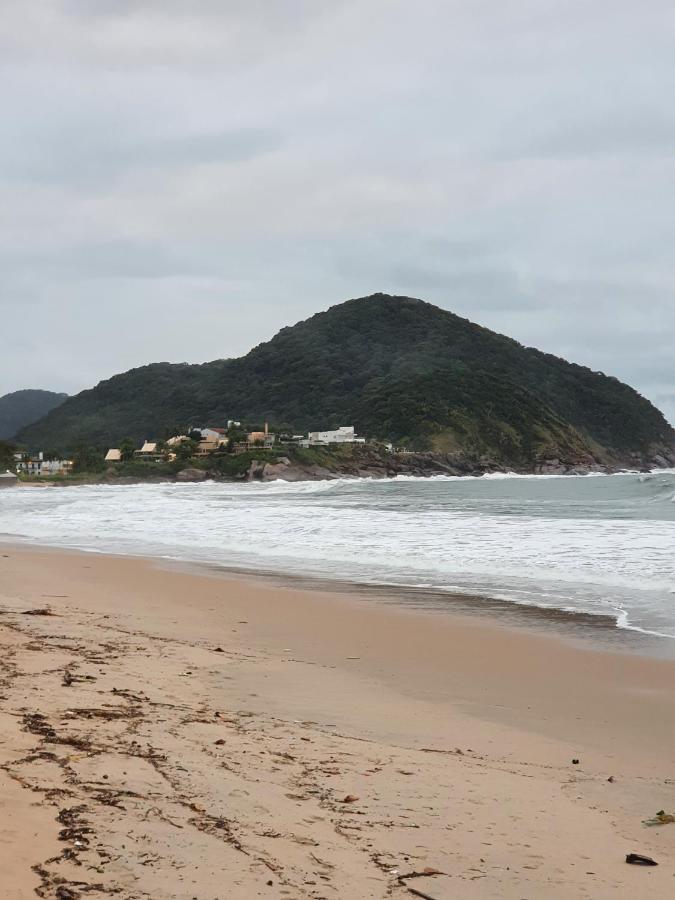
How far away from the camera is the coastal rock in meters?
110

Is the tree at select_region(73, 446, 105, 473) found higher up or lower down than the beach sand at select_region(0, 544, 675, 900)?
higher up

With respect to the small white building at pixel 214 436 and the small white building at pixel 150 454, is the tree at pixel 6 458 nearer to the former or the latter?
the small white building at pixel 150 454

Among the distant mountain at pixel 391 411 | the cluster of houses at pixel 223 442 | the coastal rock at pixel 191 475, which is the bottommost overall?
the coastal rock at pixel 191 475

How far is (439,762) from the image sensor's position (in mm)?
4770

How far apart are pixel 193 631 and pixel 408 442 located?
14339 cm

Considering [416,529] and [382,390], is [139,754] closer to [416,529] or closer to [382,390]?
[416,529]

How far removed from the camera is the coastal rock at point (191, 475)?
110 m

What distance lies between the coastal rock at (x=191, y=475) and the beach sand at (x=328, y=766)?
4008 inches

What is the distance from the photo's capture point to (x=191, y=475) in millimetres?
110188

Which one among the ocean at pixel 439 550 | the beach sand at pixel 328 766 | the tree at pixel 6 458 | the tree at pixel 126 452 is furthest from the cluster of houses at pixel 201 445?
the beach sand at pixel 328 766

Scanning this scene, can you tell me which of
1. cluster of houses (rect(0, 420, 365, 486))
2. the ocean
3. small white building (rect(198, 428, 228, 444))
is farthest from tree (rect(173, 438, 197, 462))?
the ocean

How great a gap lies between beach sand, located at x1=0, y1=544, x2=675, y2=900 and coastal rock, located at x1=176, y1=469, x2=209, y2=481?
334ft

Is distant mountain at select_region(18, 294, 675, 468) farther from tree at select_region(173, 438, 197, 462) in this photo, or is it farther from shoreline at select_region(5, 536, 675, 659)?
shoreline at select_region(5, 536, 675, 659)

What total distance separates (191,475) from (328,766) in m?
107
